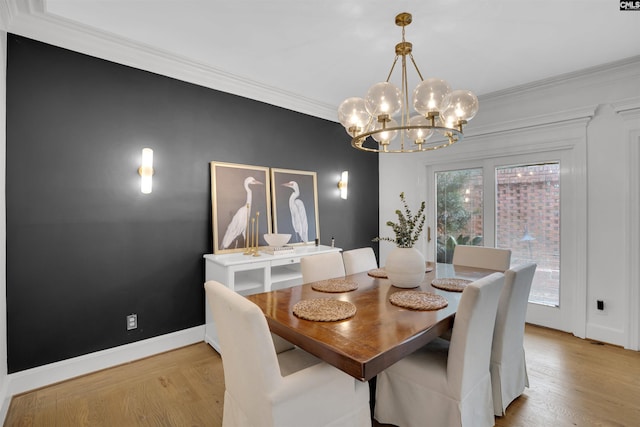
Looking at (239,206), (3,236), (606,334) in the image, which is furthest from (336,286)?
(606,334)

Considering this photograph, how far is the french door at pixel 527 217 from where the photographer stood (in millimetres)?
3121

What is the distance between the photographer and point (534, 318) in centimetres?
329

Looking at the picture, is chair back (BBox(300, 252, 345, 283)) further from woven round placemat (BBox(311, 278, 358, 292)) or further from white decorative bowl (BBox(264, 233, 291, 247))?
white decorative bowl (BBox(264, 233, 291, 247))

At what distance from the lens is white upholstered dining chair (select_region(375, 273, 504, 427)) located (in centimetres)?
141

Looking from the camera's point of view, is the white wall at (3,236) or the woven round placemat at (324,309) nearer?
the woven round placemat at (324,309)

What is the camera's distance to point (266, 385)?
116 cm

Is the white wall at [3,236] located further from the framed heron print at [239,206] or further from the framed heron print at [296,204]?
the framed heron print at [296,204]

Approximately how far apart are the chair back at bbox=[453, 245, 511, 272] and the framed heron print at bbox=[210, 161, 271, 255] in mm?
1995

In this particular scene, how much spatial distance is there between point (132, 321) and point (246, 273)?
103cm

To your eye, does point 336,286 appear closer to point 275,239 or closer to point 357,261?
point 357,261

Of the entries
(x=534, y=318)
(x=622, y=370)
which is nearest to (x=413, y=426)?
(x=622, y=370)

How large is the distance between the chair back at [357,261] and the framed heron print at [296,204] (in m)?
0.99

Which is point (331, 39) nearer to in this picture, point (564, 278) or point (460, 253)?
point (460, 253)

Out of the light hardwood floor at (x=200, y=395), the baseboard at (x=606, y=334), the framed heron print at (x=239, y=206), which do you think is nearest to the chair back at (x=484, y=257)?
the light hardwood floor at (x=200, y=395)
